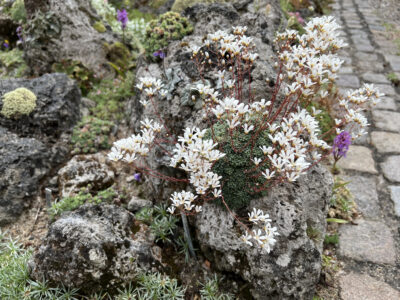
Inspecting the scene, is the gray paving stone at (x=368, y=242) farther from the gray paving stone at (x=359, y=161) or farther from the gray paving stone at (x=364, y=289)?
the gray paving stone at (x=359, y=161)

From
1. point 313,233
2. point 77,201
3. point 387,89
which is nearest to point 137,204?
point 77,201

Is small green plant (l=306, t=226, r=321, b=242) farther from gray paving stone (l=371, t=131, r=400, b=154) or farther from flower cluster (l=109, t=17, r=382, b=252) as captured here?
gray paving stone (l=371, t=131, r=400, b=154)

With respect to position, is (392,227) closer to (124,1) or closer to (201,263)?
(201,263)

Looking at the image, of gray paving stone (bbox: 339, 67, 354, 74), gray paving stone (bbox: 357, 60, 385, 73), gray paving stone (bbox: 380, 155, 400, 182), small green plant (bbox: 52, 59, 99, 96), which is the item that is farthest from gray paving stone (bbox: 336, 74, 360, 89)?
small green plant (bbox: 52, 59, 99, 96)

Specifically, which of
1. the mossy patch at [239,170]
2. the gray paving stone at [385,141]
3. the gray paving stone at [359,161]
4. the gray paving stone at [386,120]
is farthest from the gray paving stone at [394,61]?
the mossy patch at [239,170]

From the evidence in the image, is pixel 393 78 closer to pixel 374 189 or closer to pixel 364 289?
pixel 374 189

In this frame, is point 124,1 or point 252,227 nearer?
point 252,227

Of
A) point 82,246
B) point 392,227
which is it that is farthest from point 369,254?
point 82,246
